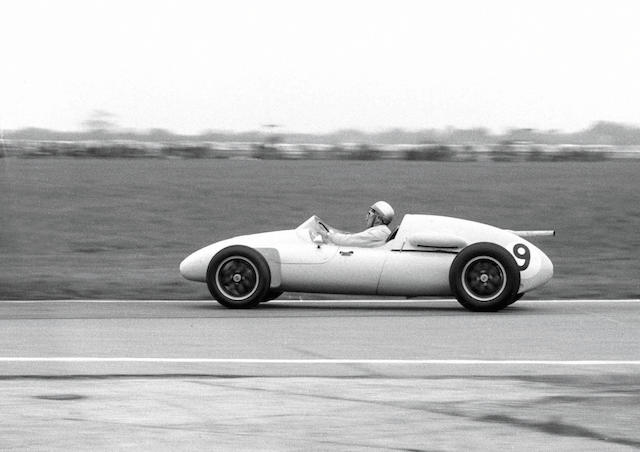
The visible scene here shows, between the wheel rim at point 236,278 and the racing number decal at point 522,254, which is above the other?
the racing number decal at point 522,254

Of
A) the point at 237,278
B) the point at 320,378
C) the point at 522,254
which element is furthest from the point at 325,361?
the point at 522,254

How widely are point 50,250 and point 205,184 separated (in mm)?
7969

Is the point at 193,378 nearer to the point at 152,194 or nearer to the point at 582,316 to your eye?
the point at 582,316

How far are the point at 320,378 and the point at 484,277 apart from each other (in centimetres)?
490

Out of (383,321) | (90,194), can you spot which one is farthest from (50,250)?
(383,321)

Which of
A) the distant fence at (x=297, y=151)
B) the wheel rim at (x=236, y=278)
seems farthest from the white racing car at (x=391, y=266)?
the distant fence at (x=297, y=151)

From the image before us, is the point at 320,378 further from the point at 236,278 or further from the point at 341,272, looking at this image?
the point at 236,278

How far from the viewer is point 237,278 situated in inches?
522

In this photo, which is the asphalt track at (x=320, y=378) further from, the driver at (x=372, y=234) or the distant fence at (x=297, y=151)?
the distant fence at (x=297, y=151)

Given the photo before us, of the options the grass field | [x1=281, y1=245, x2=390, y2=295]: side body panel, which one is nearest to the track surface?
[x1=281, y1=245, x2=390, y2=295]: side body panel

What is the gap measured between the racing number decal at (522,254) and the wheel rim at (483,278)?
0.32 meters

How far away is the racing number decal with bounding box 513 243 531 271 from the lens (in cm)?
1300

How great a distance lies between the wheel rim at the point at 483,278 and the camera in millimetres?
12773

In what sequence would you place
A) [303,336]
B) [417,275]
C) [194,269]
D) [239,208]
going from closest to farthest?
[303,336]
[417,275]
[194,269]
[239,208]
